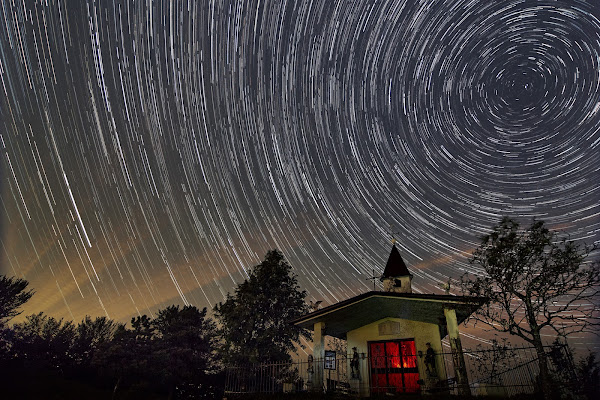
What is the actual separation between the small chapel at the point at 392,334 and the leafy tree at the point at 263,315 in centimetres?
669

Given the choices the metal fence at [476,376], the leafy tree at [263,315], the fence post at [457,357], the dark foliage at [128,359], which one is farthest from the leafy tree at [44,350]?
the fence post at [457,357]

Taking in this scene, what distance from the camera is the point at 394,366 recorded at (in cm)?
1770

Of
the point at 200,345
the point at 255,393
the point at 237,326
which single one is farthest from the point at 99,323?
the point at 255,393

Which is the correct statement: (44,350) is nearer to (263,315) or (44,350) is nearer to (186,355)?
(186,355)

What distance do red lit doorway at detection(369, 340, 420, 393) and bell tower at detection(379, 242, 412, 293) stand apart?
20.8 feet

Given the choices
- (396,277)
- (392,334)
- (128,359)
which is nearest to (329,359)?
(392,334)

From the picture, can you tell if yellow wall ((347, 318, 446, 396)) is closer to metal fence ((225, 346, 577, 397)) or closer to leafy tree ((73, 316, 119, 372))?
metal fence ((225, 346, 577, 397))

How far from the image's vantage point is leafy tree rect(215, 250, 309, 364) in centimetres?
2414

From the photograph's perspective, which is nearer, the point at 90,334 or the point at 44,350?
the point at 44,350

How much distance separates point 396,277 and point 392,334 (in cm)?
721

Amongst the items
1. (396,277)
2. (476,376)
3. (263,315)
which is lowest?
(476,376)

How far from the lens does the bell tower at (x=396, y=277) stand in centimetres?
2425

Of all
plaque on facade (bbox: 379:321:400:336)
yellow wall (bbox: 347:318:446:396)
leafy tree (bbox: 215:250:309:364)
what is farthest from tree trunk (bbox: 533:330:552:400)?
leafy tree (bbox: 215:250:309:364)

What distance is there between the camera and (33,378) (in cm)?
3491
